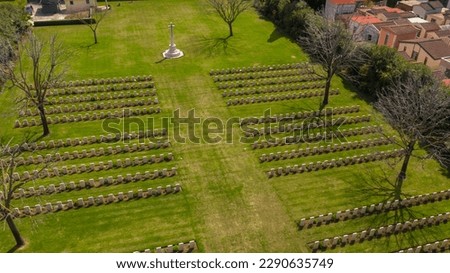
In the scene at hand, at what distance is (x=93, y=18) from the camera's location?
62.1m

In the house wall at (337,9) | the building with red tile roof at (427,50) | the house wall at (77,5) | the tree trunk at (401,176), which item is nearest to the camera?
the tree trunk at (401,176)

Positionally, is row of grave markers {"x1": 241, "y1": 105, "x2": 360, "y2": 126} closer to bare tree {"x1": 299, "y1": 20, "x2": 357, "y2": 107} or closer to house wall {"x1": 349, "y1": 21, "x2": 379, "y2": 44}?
bare tree {"x1": 299, "y1": 20, "x2": 357, "y2": 107}

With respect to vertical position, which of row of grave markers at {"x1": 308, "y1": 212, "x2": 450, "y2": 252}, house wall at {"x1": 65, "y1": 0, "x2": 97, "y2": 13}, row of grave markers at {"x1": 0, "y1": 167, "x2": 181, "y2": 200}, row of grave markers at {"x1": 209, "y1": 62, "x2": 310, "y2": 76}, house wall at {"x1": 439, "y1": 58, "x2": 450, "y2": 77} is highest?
house wall at {"x1": 65, "y1": 0, "x2": 97, "y2": 13}

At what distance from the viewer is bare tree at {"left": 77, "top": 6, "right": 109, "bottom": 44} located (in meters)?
59.2

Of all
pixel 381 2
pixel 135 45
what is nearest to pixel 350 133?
pixel 135 45

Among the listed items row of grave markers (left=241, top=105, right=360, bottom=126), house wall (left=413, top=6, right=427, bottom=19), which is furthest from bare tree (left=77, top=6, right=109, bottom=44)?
house wall (left=413, top=6, right=427, bottom=19)

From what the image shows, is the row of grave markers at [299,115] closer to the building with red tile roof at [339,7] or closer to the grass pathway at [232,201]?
the grass pathway at [232,201]

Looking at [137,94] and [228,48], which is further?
[228,48]

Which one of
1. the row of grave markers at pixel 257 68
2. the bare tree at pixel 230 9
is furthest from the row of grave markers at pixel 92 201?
the bare tree at pixel 230 9

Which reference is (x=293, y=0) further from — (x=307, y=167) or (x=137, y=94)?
(x=307, y=167)

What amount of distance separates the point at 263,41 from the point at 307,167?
28.7 metres

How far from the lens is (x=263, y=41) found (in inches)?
2338

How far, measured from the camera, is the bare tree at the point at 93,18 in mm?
59234

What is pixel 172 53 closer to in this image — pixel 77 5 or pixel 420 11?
pixel 77 5
